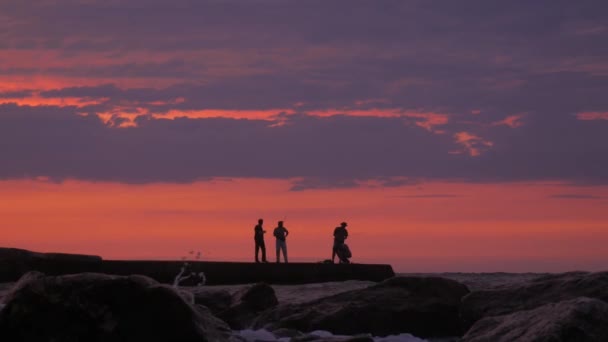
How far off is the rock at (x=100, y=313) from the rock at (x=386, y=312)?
3.84 metres

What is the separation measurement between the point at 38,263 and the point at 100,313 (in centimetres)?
1222

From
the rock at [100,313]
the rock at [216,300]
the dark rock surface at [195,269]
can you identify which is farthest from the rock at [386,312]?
the dark rock surface at [195,269]

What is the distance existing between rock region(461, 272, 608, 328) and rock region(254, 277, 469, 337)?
1.74ft

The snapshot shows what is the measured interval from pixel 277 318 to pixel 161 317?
14.1ft

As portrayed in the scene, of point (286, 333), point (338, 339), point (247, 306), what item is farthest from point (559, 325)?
point (247, 306)

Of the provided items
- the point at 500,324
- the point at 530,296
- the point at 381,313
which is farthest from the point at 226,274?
the point at 500,324

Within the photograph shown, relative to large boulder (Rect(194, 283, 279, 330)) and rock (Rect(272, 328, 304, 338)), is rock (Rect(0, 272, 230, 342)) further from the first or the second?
large boulder (Rect(194, 283, 279, 330))

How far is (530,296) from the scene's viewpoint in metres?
11.6

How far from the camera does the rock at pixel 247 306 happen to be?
13.3 meters

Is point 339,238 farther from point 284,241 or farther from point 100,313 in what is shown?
point 100,313

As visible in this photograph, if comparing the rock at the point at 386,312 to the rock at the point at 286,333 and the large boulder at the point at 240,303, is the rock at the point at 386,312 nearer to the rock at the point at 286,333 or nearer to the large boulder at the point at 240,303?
the large boulder at the point at 240,303

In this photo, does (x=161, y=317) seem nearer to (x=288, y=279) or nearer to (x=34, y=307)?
(x=34, y=307)

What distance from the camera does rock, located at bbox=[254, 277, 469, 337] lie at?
40.9 feet

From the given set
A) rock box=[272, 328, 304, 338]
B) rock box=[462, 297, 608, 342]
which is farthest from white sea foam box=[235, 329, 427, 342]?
rock box=[462, 297, 608, 342]
